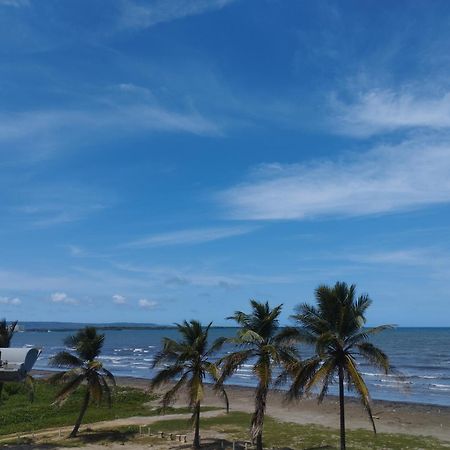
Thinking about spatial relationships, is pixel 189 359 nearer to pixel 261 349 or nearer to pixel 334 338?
pixel 261 349

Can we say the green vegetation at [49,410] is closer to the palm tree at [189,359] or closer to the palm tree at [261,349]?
the palm tree at [189,359]

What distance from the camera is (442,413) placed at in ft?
159

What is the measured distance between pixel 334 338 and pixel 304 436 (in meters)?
15.6

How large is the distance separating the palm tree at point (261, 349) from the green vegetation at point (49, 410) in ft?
59.4

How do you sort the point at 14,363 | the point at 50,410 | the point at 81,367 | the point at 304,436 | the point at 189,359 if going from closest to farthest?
the point at 14,363
the point at 189,359
the point at 81,367
the point at 304,436
the point at 50,410

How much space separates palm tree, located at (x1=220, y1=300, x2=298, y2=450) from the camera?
2506cm

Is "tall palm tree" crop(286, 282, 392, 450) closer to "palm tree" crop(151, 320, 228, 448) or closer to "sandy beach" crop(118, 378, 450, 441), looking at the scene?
"palm tree" crop(151, 320, 228, 448)

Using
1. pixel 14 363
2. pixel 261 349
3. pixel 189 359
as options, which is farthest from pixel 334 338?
pixel 14 363

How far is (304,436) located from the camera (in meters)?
35.7

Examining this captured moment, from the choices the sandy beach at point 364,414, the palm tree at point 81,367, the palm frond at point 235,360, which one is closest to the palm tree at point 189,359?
the palm frond at point 235,360

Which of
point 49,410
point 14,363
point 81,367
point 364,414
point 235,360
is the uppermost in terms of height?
point 235,360

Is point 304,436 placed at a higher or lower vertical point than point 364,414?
lower

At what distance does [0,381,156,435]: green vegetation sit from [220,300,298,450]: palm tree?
18.1 m

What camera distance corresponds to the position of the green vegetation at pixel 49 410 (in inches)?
1623
